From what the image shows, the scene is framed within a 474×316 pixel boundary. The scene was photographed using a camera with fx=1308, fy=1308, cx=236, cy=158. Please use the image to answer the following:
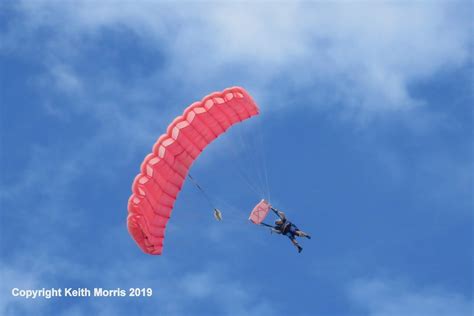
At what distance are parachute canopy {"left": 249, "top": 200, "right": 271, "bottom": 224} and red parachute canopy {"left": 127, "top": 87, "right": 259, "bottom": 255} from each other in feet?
12.3

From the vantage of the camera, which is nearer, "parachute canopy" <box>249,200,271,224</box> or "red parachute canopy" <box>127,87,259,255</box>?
"red parachute canopy" <box>127,87,259,255</box>

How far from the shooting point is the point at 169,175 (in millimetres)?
59375

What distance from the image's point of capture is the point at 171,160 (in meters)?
59.1

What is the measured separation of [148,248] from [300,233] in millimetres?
7134

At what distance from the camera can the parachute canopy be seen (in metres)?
61.0

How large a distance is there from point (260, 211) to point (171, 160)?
5087 mm

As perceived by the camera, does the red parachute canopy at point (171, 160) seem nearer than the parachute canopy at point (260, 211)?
Yes

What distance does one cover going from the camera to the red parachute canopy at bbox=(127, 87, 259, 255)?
192 ft

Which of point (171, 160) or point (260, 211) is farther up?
point (171, 160)

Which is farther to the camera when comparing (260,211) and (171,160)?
(260,211)

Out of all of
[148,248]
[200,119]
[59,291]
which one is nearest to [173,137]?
[200,119]

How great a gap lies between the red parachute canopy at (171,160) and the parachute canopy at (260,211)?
12.3ft

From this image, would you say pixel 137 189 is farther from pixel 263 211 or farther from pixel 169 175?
pixel 263 211

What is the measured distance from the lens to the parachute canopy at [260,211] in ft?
200
